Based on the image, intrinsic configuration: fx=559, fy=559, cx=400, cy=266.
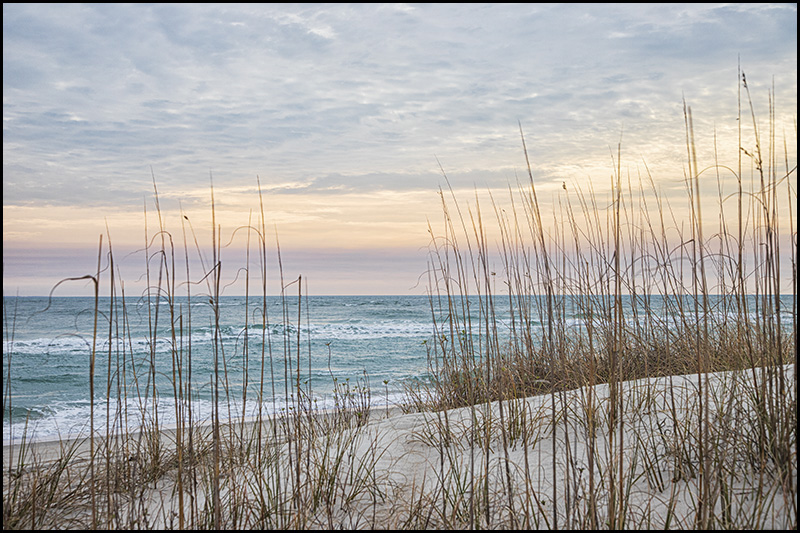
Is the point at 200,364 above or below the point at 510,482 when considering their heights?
below

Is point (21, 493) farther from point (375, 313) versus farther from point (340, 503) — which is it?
point (375, 313)

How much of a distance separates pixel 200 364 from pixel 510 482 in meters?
9.21

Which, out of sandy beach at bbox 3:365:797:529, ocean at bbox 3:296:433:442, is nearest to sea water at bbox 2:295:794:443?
ocean at bbox 3:296:433:442

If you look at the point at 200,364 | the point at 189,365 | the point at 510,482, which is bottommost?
the point at 200,364

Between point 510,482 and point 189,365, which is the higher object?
point 189,365

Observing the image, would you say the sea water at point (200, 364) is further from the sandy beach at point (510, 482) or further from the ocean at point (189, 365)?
the sandy beach at point (510, 482)

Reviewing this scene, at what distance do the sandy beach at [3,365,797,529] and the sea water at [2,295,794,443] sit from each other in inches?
12.5

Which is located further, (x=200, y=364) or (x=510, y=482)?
(x=200, y=364)

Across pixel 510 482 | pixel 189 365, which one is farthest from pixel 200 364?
pixel 510 482

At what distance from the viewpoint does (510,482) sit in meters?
1.76

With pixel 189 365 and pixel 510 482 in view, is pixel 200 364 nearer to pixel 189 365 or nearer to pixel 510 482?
pixel 189 365

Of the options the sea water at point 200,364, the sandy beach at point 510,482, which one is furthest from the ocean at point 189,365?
the sandy beach at point 510,482

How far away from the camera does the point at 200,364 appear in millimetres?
10023

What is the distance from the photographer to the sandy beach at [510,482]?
1.77 meters
